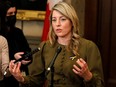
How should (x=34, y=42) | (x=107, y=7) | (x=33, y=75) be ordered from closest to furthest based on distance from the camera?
(x=33, y=75) < (x=107, y=7) < (x=34, y=42)

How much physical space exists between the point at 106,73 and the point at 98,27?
621 millimetres

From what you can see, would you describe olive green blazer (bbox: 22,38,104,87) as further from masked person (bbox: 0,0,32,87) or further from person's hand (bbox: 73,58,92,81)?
masked person (bbox: 0,0,32,87)

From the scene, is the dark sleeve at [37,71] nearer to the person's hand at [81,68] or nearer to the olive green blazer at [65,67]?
the olive green blazer at [65,67]

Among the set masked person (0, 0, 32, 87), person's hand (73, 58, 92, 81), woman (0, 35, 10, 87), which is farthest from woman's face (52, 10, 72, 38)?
masked person (0, 0, 32, 87)

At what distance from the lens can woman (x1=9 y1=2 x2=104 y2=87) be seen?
2.00 metres

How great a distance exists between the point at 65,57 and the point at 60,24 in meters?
0.24

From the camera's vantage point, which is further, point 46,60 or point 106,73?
point 106,73

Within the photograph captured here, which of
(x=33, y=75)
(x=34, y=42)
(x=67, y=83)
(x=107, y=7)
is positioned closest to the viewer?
(x=67, y=83)

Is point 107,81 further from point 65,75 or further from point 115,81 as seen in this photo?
point 65,75

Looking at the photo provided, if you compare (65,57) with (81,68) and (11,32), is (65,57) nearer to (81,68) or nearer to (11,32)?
(81,68)

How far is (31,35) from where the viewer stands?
173 inches

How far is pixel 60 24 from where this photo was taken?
2010 millimetres

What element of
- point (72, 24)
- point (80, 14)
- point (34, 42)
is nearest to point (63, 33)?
point (72, 24)

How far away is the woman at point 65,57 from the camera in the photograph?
6.55 ft
